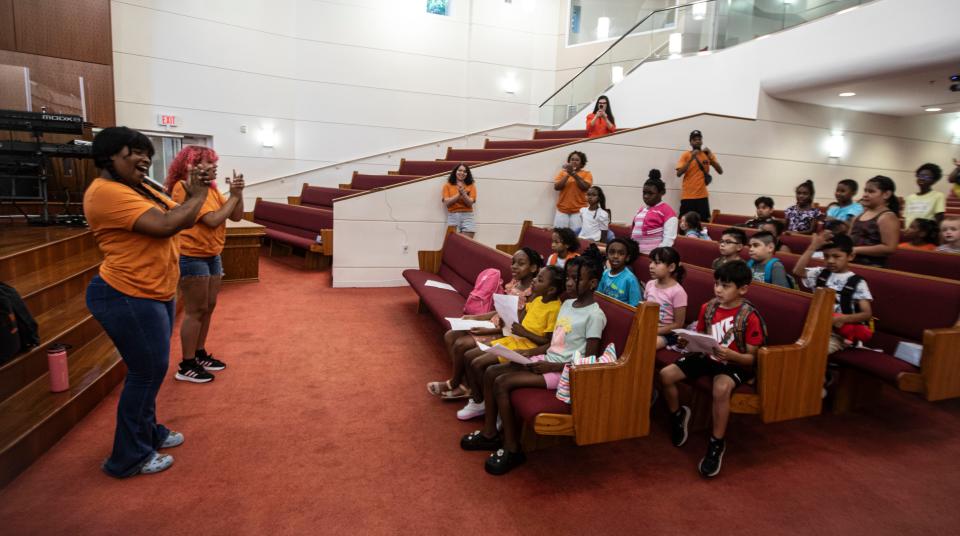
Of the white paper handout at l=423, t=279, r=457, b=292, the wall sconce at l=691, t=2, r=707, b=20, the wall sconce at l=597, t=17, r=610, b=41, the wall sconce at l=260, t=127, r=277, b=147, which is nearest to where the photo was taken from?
the white paper handout at l=423, t=279, r=457, b=292

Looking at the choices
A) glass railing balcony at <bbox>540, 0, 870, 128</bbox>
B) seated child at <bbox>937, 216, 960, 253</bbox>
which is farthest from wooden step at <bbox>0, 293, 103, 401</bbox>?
glass railing balcony at <bbox>540, 0, 870, 128</bbox>

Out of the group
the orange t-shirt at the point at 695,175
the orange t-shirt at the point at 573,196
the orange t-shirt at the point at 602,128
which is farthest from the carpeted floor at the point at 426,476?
the orange t-shirt at the point at 602,128

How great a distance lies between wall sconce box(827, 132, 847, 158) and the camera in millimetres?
7559

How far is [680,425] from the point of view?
8.13ft

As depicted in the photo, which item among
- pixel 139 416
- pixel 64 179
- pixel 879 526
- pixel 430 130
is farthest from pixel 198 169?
pixel 430 130

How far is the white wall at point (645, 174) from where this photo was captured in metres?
5.82

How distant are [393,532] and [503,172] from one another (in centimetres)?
489

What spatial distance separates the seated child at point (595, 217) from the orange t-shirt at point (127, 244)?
12.8 ft

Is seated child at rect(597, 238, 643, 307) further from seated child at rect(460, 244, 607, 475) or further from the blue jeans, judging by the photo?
the blue jeans

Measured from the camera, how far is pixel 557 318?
247 cm

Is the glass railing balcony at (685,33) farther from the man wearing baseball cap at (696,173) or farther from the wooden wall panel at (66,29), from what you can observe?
the wooden wall panel at (66,29)

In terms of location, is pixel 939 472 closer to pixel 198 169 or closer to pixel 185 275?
pixel 198 169

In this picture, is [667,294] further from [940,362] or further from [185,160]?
[185,160]

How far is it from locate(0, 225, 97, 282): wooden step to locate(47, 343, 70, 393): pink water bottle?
113cm
